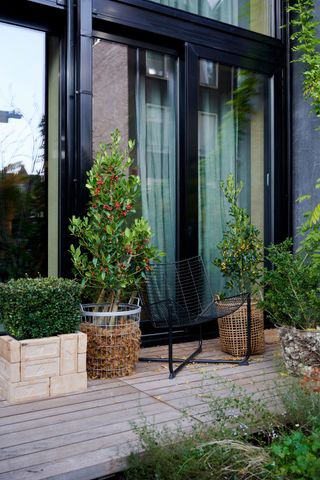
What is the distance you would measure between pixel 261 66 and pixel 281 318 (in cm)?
243

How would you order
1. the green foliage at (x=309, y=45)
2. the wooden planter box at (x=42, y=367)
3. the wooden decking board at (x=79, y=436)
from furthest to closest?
the green foliage at (x=309, y=45) < the wooden planter box at (x=42, y=367) < the wooden decking board at (x=79, y=436)

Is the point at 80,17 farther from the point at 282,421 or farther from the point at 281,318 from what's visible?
the point at 282,421

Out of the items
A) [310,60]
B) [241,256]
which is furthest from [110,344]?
[310,60]

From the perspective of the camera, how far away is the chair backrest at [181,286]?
11.8 feet

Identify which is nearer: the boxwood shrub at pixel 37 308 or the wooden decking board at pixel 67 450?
the wooden decking board at pixel 67 450

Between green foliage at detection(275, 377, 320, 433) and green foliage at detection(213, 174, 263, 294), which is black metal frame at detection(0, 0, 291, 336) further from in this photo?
green foliage at detection(275, 377, 320, 433)

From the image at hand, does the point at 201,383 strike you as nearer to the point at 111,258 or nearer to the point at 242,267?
the point at 111,258

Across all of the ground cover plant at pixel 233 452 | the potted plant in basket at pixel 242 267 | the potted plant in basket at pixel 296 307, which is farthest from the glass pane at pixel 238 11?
the ground cover plant at pixel 233 452

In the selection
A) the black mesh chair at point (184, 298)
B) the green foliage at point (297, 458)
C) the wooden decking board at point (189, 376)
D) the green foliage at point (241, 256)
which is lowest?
the wooden decking board at point (189, 376)

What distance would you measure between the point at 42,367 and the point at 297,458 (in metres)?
1.45

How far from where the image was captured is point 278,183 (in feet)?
15.4

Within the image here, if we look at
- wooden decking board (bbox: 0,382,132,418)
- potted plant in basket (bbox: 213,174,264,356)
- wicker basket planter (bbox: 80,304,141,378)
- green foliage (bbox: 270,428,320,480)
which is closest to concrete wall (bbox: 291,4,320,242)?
potted plant in basket (bbox: 213,174,264,356)

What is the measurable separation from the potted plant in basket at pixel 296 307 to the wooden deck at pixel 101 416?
202mm

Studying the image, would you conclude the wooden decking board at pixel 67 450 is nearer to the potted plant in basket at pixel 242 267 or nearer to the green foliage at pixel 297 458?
the green foliage at pixel 297 458
